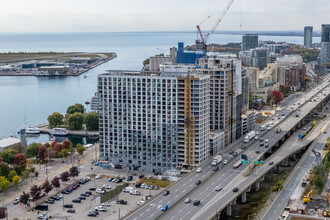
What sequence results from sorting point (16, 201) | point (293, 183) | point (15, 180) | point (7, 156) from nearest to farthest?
point (16, 201)
point (15, 180)
point (293, 183)
point (7, 156)

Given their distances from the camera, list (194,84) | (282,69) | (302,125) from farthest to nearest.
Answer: (282,69) → (302,125) → (194,84)

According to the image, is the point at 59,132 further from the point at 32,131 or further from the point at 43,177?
the point at 43,177

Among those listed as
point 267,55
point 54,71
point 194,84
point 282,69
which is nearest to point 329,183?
point 194,84

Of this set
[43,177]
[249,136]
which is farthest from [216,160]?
[43,177]

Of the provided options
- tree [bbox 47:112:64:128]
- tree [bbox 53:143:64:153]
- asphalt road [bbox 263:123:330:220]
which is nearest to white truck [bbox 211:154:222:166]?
asphalt road [bbox 263:123:330:220]

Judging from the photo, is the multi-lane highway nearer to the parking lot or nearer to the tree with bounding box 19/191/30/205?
the parking lot

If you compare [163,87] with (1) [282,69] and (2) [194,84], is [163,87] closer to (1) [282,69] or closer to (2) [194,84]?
(2) [194,84]

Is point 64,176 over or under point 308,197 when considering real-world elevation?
over
